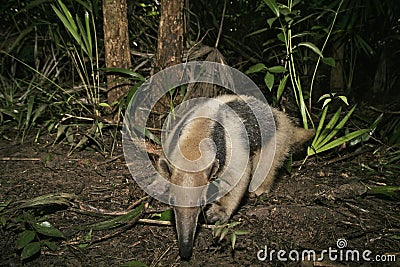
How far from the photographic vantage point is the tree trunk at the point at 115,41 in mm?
3734

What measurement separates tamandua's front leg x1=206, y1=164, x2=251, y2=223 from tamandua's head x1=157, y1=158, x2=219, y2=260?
17.0 inches

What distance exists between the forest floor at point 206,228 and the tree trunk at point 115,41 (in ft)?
2.02

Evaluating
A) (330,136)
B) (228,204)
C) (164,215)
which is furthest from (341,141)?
(164,215)

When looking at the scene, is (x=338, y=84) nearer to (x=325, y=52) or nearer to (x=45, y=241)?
(x=325, y=52)

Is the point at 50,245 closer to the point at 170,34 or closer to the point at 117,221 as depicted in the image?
the point at 117,221

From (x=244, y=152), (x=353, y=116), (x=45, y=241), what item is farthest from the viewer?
(x=353, y=116)

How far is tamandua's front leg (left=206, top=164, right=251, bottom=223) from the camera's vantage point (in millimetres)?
2896

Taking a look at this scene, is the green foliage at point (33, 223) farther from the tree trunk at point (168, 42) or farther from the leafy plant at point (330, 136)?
the leafy plant at point (330, 136)

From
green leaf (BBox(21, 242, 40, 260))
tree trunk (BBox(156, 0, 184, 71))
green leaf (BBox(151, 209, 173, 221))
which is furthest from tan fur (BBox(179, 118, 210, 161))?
tree trunk (BBox(156, 0, 184, 71))

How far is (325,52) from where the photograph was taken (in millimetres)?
5203

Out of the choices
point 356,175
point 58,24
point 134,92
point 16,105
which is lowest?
point 356,175

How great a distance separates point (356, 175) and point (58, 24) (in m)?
3.05

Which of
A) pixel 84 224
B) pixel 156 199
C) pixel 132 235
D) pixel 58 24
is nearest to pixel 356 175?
pixel 156 199

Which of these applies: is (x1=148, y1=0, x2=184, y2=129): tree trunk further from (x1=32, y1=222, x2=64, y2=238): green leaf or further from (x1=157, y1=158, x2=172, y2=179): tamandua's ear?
(x1=32, y1=222, x2=64, y2=238): green leaf
